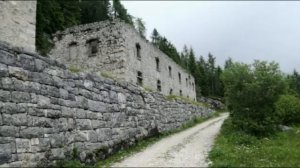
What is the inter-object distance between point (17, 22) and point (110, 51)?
718 centimetres

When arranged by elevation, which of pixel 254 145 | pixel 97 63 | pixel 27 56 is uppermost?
pixel 97 63

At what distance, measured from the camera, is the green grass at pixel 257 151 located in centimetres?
839

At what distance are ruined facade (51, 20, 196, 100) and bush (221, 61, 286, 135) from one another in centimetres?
804

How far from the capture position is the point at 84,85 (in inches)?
380

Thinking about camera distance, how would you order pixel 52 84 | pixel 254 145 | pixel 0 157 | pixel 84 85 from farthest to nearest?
pixel 254 145
pixel 84 85
pixel 52 84
pixel 0 157

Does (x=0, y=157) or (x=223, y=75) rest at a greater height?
(x=223, y=75)

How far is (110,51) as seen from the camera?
74.9 feet

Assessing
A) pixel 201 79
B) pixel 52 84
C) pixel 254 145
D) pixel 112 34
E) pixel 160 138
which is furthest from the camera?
pixel 201 79

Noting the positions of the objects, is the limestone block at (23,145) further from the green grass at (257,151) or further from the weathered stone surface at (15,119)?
the green grass at (257,151)

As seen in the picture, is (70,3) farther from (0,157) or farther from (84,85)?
(0,157)

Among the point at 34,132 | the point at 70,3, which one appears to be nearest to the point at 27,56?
the point at 34,132

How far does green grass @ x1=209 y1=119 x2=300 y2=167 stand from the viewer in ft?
27.5

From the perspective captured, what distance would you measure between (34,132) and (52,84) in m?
1.41

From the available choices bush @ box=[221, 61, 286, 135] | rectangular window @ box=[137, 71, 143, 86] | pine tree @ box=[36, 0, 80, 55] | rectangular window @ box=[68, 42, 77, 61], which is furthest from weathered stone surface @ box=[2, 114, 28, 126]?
pine tree @ box=[36, 0, 80, 55]
